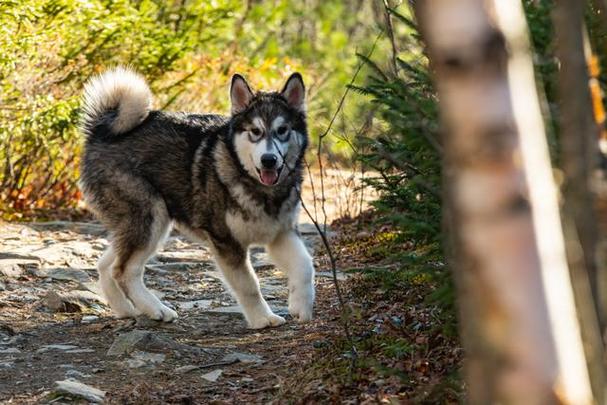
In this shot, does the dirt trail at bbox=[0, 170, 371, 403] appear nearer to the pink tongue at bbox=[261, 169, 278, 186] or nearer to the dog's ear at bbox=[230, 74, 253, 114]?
the pink tongue at bbox=[261, 169, 278, 186]

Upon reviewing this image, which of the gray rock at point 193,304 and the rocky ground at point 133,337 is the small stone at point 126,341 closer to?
the rocky ground at point 133,337

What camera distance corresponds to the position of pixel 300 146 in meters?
7.12

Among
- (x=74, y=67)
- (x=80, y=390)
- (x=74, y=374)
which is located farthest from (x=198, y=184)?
(x=74, y=67)

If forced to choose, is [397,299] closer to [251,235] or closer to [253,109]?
[251,235]

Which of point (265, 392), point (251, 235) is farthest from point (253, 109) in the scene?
point (265, 392)

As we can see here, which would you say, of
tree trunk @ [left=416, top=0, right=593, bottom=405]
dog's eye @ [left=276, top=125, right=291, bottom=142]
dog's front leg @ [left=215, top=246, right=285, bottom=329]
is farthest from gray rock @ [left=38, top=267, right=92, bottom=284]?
tree trunk @ [left=416, top=0, right=593, bottom=405]

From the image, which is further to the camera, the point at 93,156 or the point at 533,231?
the point at 93,156

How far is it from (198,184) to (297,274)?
0.98 m

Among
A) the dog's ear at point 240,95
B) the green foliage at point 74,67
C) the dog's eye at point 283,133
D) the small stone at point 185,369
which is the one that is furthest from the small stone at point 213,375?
the green foliage at point 74,67

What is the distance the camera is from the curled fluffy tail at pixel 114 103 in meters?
7.19

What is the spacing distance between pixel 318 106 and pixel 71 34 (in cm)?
597

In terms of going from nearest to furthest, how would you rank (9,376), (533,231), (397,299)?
(533,231), (9,376), (397,299)

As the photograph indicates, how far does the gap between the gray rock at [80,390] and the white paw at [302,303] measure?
1800mm

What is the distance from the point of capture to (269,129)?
6.93 metres
